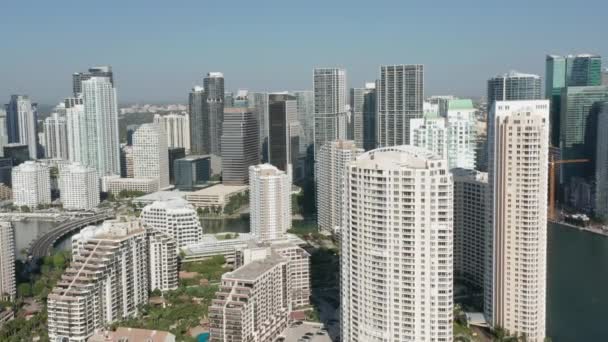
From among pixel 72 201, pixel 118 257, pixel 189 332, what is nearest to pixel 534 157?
pixel 189 332

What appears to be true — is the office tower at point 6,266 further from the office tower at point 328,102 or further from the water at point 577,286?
the office tower at point 328,102

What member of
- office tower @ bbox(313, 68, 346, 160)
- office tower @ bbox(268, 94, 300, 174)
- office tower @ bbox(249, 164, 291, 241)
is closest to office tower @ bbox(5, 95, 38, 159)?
office tower @ bbox(268, 94, 300, 174)

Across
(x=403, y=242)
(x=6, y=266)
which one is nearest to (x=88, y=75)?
(x=6, y=266)

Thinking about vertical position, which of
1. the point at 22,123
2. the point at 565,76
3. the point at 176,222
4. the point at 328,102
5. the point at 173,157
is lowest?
the point at 176,222

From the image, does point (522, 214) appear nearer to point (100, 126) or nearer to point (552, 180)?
point (552, 180)

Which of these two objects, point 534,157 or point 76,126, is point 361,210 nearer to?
point 534,157

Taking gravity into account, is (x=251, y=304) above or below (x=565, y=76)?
below

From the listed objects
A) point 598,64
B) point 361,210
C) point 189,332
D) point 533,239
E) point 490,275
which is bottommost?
point 189,332
